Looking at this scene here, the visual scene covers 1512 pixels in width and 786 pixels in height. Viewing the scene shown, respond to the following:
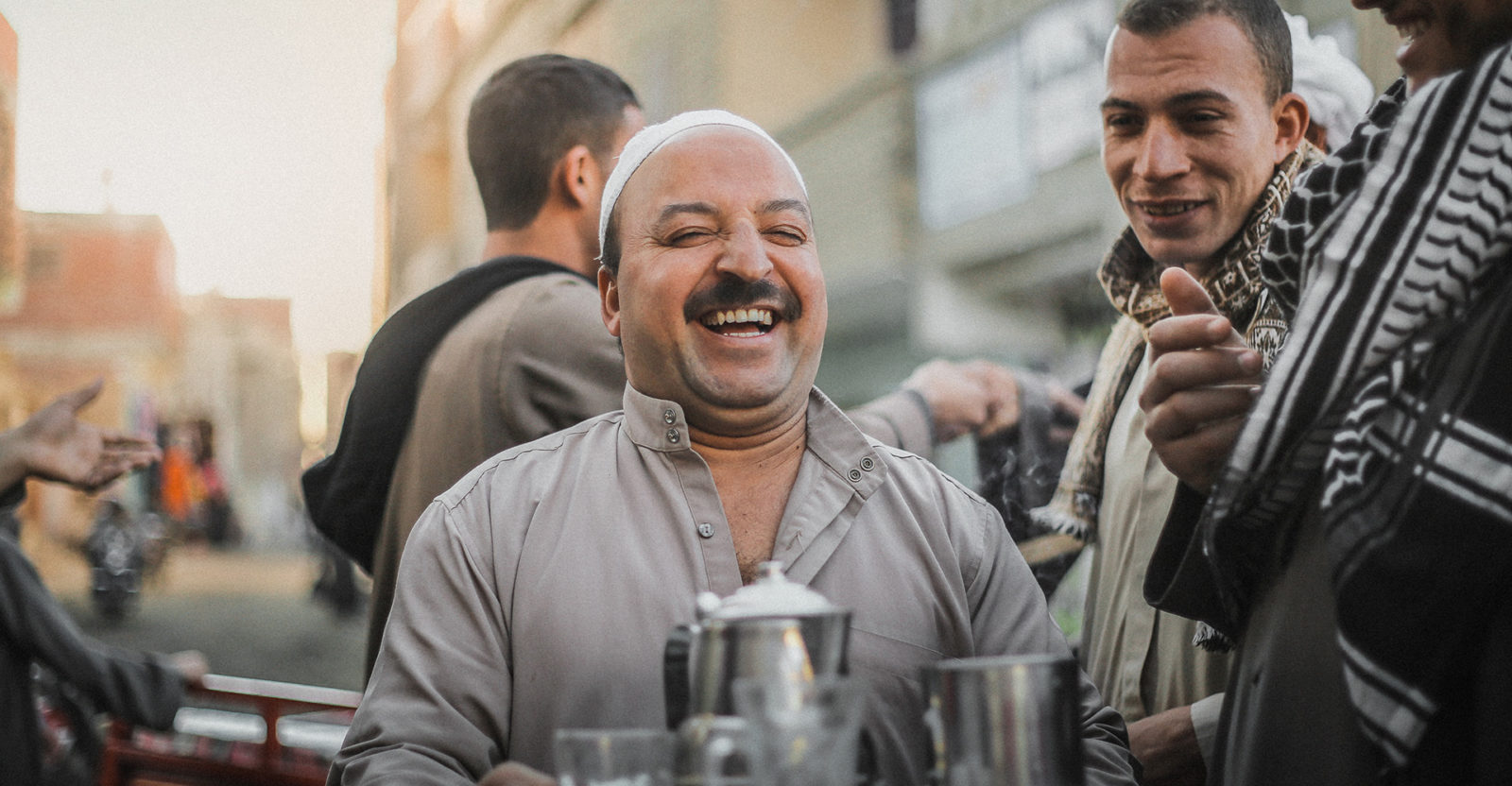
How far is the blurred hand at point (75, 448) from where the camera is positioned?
2893 millimetres

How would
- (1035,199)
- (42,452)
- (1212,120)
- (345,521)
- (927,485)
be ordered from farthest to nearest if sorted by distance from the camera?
(1035,199), (42,452), (345,521), (1212,120), (927,485)

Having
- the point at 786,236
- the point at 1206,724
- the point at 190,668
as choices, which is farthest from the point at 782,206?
the point at 190,668

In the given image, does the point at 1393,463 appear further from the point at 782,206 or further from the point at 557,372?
the point at 557,372

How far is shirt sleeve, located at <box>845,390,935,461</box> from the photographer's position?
253 cm

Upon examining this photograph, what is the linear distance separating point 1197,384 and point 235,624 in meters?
14.2

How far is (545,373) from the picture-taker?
2.21m

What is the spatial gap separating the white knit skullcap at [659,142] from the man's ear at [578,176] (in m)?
0.64

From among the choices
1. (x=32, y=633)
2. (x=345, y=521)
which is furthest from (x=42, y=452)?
(x=345, y=521)

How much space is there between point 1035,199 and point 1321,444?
13.4ft

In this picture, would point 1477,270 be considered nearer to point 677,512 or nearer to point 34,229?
point 677,512

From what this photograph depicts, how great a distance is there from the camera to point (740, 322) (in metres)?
1.70

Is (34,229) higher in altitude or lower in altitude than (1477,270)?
higher

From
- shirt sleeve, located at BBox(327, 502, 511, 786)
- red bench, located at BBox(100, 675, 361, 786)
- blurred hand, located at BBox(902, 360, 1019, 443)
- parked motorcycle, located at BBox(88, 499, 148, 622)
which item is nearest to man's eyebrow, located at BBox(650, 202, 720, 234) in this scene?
shirt sleeve, located at BBox(327, 502, 511, 786)

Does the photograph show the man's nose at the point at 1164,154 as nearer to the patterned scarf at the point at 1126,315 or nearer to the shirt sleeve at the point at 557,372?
the patterned scarf at the point at 1126,315
